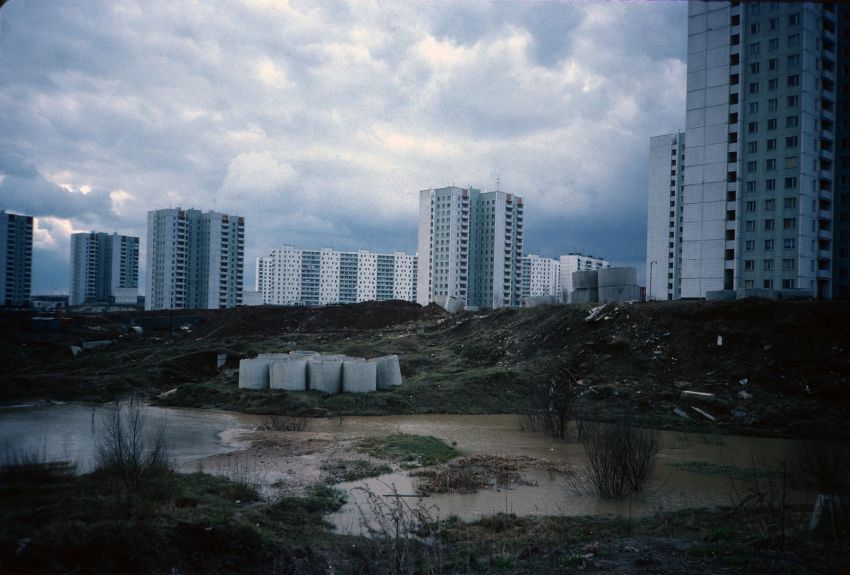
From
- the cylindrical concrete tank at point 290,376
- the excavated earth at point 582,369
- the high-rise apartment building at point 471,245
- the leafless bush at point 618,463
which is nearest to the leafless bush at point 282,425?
the excavated earth at point 582,369

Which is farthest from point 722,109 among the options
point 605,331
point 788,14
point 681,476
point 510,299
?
point 510,299

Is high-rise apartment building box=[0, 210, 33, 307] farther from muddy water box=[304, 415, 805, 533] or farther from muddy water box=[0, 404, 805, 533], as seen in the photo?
muddy water box=[304, 415, 805, 533]

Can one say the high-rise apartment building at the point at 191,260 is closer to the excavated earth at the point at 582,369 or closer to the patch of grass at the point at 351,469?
the excavated earth at the point at 582,369

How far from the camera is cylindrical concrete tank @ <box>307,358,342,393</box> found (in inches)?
917

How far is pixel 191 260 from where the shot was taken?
88.6 meters

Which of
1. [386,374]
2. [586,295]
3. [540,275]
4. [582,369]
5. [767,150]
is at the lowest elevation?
[386,374]

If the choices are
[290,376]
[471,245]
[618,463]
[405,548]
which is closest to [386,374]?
[290,376]

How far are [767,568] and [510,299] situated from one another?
264 ft

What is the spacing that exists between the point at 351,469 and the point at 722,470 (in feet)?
28.3

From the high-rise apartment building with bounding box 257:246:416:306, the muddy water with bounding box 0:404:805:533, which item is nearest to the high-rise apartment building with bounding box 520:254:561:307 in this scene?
the high-rise apartment building with bounding box 257:246:416:306

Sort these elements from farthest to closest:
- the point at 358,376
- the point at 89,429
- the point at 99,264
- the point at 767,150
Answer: the point at 99,264 → the point at 767,150 → the point at 358,376 → the point at 89,429

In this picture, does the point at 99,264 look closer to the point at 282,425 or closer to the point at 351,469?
the point at 282,425

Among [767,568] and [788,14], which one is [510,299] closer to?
[788,14]

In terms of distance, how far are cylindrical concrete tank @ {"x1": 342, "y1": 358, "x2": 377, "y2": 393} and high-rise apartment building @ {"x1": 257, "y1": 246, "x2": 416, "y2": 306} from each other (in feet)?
344
